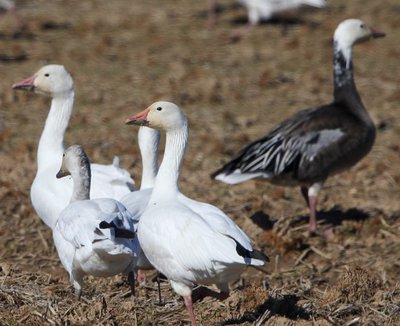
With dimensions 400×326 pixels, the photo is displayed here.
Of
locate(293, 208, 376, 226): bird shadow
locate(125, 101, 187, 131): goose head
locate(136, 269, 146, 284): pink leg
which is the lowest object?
locate(293, 208, 376, 226): bird shadow

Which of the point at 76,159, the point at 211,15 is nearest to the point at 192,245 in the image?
the point at 76,159

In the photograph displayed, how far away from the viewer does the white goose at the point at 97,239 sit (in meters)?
6.51

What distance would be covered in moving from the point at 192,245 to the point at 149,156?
2486 mm

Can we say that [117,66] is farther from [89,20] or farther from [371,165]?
[371,165]

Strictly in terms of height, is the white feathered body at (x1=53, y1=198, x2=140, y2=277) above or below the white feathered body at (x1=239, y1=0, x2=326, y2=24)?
above

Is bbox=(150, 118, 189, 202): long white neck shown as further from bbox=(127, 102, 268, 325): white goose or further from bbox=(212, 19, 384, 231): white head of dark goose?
bbox=(212, 19, 384, 231): white head of dark goose

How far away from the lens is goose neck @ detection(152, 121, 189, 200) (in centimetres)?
698

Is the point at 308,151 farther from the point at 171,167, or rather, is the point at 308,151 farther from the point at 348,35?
the point at 171,167

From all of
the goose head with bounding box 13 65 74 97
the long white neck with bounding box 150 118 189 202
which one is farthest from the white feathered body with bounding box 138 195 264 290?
the goose head with bounding box 13 65 74 97

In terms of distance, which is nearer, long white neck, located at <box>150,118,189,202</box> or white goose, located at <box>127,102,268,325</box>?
white goose, located at <box>127,102,268,325</box>

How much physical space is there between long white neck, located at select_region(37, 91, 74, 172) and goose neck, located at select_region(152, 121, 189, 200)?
201 cm

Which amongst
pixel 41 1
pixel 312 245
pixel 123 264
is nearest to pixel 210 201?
pixel 312 245

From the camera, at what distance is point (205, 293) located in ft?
22.4

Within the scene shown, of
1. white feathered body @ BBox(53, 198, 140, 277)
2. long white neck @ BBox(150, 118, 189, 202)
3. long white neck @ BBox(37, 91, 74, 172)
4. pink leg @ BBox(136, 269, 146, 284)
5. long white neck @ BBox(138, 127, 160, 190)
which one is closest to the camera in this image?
white feathered body @ BBox(53, 198, 140, 277)
